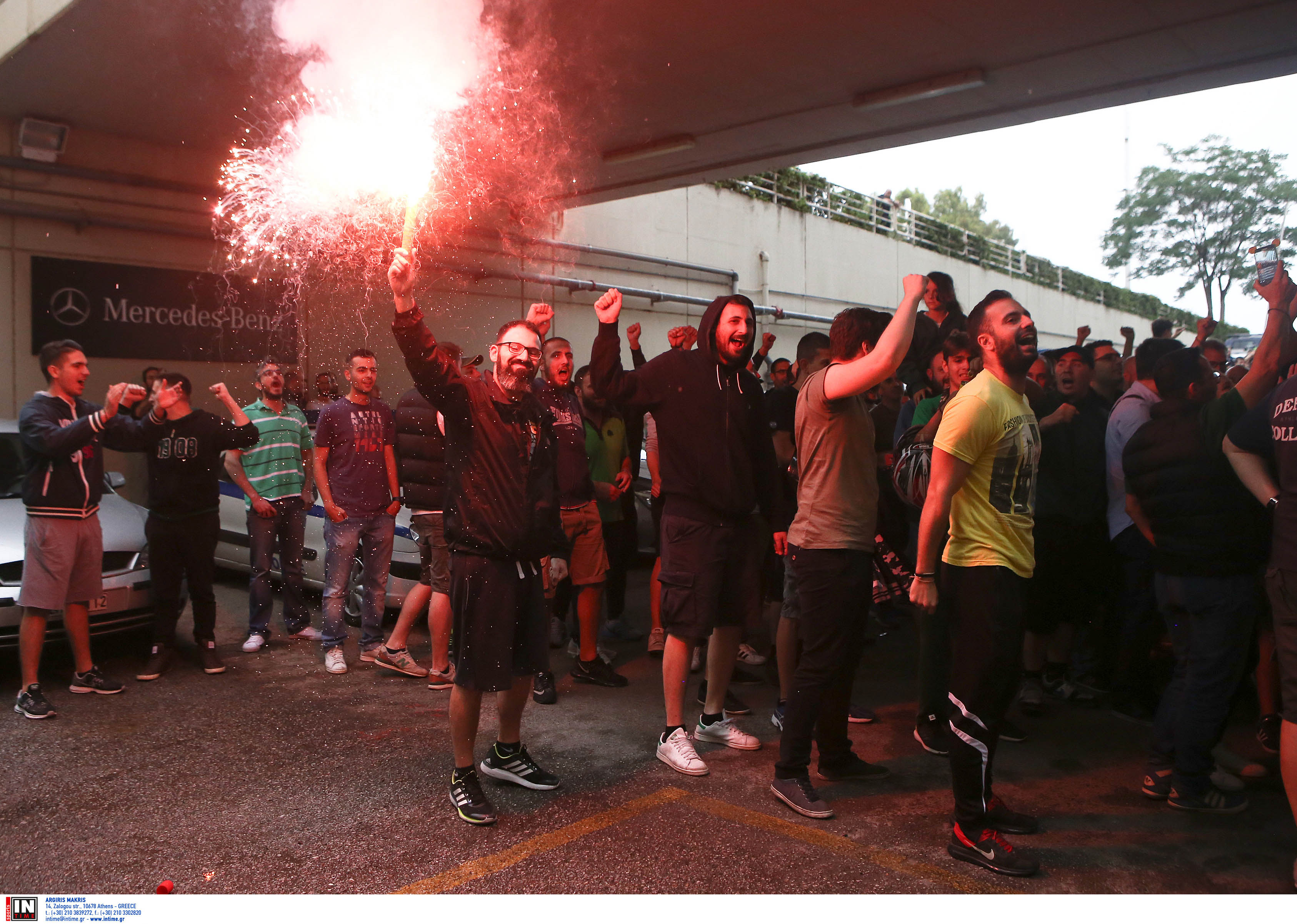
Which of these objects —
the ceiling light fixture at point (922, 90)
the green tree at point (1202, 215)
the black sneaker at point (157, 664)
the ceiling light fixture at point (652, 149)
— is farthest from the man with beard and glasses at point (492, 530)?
the ceiling light fixture at point (652, 149)

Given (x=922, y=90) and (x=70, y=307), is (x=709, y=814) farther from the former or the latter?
(x=70, y=307)

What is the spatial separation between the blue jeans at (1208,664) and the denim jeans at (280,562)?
19.4 feet

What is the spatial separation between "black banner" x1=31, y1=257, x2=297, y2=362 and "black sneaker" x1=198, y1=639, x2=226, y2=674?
5.82 m

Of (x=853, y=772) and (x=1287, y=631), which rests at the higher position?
(x=1287, y=631)

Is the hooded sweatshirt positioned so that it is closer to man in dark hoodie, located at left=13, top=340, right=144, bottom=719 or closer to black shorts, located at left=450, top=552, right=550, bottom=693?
black shorts, located at left=450, top=552, right=550, bottom=693

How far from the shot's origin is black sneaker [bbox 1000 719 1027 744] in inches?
188

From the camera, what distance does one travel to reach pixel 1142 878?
10.7 feet

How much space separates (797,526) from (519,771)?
1.66 metres

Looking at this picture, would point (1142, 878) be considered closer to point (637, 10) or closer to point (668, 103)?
point (637, 10)

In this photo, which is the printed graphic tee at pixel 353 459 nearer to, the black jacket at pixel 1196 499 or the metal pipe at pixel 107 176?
the black jacket at pixel 1196 499

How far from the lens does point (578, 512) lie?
612 cm

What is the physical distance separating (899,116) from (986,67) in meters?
1.47

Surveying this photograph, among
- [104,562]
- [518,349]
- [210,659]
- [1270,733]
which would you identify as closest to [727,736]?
[518,349]

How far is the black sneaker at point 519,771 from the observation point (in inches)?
162
